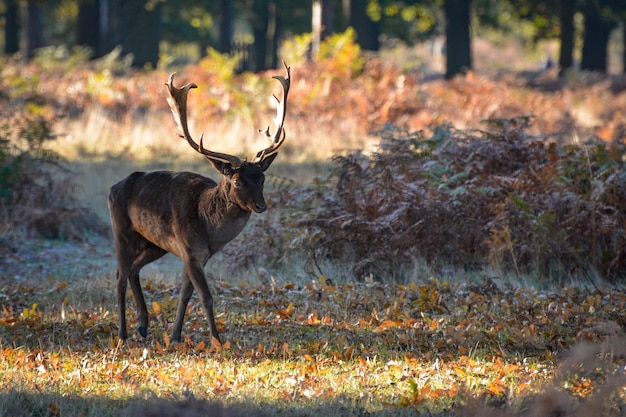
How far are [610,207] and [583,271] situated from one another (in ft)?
2.65

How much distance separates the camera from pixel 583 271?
10773 millimetres

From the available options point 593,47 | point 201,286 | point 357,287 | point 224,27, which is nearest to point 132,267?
point 201,286

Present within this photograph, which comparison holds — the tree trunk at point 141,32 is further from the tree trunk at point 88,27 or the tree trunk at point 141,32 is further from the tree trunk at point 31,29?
the tree trunk at point 88,27

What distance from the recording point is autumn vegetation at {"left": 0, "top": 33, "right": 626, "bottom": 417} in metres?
6.22

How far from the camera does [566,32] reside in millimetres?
35938

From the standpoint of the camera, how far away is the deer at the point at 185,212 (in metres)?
7.50

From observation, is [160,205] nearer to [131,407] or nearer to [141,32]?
[131,407]

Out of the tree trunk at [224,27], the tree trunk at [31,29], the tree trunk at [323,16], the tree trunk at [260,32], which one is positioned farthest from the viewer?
the tree trunk at [260,32]

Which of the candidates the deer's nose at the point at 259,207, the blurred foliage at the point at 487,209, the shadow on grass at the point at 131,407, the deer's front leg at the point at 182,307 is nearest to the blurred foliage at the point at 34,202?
the blurred foliage at the point at 487,209

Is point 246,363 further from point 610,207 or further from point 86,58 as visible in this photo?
point 86,58

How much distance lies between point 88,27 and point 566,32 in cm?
1775

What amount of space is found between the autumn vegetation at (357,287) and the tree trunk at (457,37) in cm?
1855

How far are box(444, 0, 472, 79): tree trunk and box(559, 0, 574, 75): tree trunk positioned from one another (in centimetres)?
347

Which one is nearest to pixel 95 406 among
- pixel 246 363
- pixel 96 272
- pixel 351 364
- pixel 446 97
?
pixel 246 363
